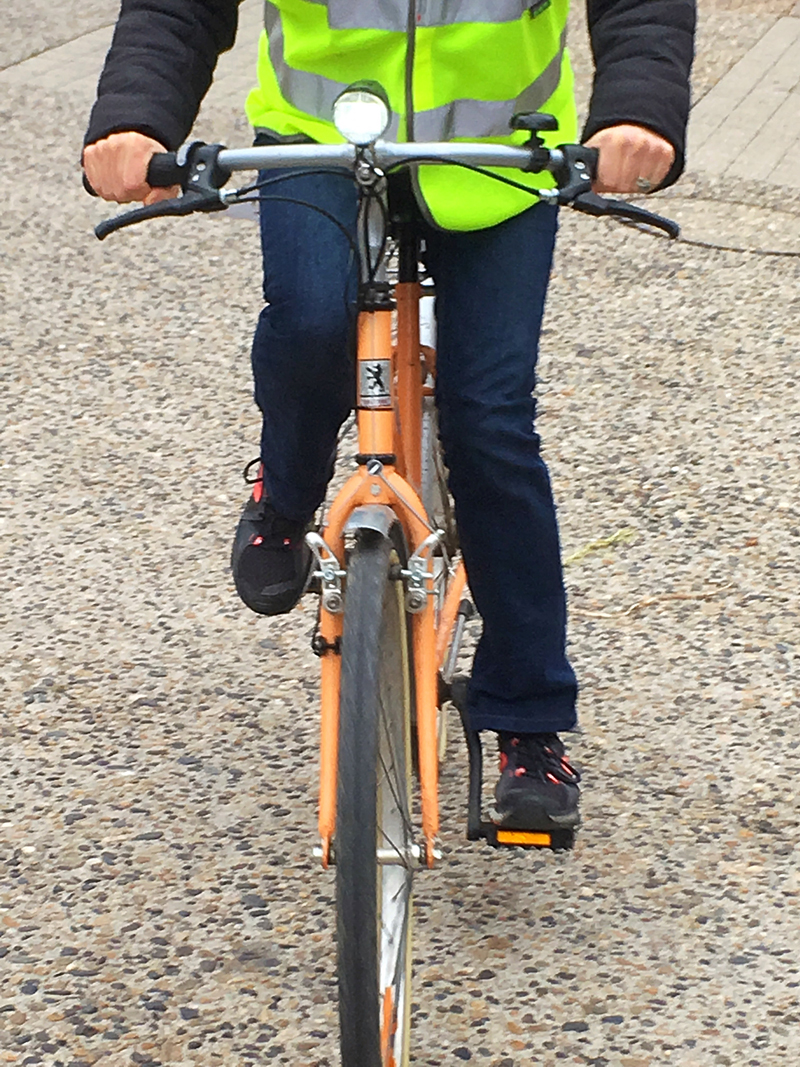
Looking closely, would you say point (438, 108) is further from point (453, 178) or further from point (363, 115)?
point (363, 115)

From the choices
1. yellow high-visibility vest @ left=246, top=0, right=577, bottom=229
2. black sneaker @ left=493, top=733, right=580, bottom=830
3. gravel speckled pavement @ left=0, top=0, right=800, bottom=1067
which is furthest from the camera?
black sneaker @ left=493, top=733, right=580, bottom=830

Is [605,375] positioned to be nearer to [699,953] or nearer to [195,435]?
[195,435]

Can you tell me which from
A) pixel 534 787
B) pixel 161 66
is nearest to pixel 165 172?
pixel 161 66

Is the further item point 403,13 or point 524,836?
point 524,836

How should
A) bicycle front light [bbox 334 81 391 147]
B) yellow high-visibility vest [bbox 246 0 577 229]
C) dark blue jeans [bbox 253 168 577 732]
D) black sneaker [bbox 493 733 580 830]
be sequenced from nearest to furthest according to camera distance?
bicycle front light [bbox 334 81 391 147] < yellow high-visibility vest [bbox 246 0 577 229] < dark blue jeans [bbox 253 168 577 732] < black sneaker [bbox 493 733 580 830]

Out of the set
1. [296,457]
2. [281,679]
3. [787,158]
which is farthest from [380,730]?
[787,158]

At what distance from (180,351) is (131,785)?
2.46 m

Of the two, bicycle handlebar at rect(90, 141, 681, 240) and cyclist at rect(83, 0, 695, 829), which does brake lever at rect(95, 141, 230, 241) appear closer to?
bicycle handlebar at rect(90, 141, 681, 240)

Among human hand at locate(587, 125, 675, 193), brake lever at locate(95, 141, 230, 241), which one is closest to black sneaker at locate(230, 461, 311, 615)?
brake lever at locate(95, 141, 230, 241)

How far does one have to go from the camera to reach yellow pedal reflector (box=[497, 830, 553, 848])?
10.4 ft

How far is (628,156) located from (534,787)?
46.4 inches

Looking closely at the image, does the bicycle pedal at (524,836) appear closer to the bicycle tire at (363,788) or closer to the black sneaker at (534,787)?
the black sneaker at (534,787)

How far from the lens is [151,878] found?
3322mm

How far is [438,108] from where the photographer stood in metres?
2.61
